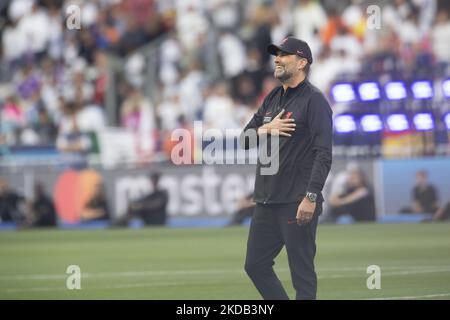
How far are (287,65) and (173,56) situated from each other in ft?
68.2

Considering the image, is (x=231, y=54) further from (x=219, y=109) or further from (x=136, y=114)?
(x=136, y=114)

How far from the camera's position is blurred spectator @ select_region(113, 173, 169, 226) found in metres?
26.2

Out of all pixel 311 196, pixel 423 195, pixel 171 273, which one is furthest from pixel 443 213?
pixel 311 196

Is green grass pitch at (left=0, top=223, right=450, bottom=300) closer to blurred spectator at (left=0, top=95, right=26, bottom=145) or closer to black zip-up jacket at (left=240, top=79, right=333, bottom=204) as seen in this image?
black zip-up jacket at (left=240, top=79, right=333, bottom=204)

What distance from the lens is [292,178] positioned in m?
10.4

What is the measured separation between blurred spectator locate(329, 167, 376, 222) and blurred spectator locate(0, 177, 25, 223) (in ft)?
23.5

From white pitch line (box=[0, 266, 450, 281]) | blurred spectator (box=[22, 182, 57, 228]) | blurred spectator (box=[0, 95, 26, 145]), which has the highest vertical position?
blurred spectator (box=[0, 95, 26, 145])

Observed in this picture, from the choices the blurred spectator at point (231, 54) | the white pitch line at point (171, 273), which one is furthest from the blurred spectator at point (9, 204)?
the white pitch line at point (171, 273)

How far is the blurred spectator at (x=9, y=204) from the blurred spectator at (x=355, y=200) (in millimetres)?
7161

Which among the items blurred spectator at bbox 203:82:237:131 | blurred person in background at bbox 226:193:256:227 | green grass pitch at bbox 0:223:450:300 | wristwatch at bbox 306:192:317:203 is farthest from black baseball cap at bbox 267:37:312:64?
blurred spectator at bbox 203:82:237:131

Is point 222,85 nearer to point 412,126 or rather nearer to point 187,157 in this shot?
point 187,157

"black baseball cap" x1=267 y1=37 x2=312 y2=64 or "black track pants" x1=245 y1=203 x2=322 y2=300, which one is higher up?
"black baseball cap" x1=267 y1=37 x2=312 y2=64
